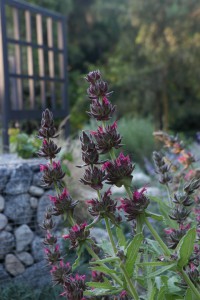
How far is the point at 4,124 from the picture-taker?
5516 millimetres

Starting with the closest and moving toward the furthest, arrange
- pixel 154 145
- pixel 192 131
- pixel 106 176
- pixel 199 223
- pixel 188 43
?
pixel 106 176, pixel 199 223, pixel 154 145, pixel 188 43, pixel 192 131

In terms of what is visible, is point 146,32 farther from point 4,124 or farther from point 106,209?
point 106,209

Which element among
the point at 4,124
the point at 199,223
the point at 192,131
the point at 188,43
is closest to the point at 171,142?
the point at 199,223

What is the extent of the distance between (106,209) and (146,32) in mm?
17886

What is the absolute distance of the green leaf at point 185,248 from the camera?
1.38 m

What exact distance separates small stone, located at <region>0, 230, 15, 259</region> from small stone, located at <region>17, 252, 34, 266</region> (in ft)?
0.29

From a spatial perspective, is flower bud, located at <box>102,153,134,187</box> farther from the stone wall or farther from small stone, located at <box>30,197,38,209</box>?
small stone, located at <box>30,197,38,209</box>

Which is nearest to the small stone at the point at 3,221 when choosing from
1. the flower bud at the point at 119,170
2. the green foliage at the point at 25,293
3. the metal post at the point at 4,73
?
the green foliage at the point at 25,293

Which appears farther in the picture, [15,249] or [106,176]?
[15,249]

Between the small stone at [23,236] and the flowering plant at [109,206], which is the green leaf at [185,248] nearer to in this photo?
the flowering plant at [109,206]

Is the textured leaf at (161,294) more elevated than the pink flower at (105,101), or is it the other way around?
the pink flower at (105,101)

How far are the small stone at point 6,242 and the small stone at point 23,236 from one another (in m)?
0.04

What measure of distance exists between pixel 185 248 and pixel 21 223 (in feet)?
6.68

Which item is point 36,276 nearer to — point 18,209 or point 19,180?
point 18,209
